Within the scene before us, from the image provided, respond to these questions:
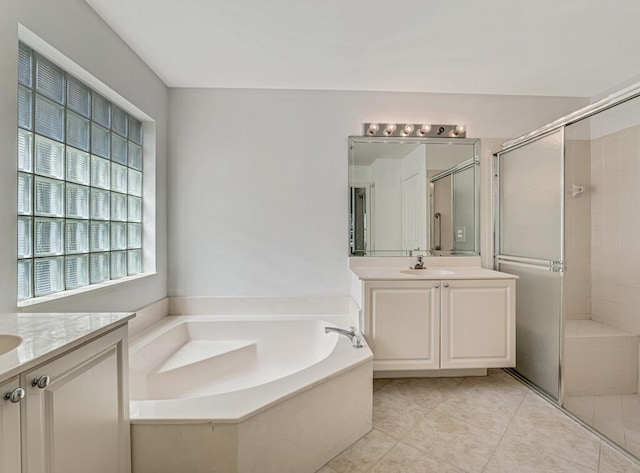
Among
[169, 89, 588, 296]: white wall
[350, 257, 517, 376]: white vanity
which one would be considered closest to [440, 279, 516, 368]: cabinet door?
[350, 257, 517, 376]: white vanity

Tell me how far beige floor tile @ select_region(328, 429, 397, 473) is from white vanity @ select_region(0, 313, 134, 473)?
0.95 meters

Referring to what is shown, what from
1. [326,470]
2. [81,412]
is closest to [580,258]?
[326,470]

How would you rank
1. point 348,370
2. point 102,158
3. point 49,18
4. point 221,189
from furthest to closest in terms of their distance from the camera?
point 221,189 < point 102,158 < point 348,370 < point 49,18

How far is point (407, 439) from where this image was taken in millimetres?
1800

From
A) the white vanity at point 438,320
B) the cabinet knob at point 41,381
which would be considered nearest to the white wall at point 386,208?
the white vanity at point 438,320

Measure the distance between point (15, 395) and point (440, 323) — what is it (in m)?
2.18

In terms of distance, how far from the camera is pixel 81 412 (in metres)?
1.01

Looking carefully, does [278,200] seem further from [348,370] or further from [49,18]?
[49,18]

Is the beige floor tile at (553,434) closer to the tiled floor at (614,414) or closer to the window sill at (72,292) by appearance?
the tiled floor at (614,414)

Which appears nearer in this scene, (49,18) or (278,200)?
(49,18)

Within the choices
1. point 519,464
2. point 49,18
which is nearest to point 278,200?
point 49,18

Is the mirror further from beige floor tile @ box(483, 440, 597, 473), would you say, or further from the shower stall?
beige floor tile @ box(483, 440, 597, 473)

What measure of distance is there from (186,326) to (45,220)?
1230 millimetres

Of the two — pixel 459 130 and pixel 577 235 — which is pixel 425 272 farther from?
pixel 459 130
